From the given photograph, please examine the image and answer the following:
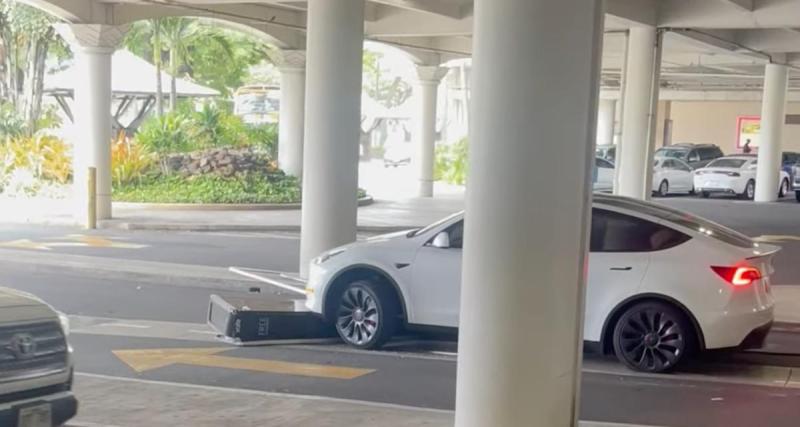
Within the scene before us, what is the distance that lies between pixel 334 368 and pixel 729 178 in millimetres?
33338

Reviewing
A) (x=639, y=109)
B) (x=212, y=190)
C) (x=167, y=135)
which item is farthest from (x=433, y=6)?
(x=167, y=135)

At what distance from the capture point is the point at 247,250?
68.6 feet

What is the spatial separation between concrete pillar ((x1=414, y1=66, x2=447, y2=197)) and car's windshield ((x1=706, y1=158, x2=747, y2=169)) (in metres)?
11.4

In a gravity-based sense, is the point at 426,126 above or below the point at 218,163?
above

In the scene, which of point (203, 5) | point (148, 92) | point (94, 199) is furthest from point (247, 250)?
point (148, 92)

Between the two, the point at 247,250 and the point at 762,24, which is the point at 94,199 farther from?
the point at 762,24

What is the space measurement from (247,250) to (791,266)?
9.86 m

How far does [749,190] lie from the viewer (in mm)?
42094

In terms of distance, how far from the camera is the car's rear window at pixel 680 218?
11.0m

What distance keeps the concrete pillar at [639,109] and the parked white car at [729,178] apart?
17443mm

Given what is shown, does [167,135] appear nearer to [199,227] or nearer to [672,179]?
[199,227]

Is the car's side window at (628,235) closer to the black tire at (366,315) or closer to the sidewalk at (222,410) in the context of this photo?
the black tire at (366,315)

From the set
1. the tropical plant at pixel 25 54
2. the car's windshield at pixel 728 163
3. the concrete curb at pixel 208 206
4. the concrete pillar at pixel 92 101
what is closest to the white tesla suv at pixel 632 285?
the concrete pillar at pixel 92 101

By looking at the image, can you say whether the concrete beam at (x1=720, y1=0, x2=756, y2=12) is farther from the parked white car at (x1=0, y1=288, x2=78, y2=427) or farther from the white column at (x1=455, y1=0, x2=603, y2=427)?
the parked white car at (x1=0, y1=288, x2=78, y2=427)
